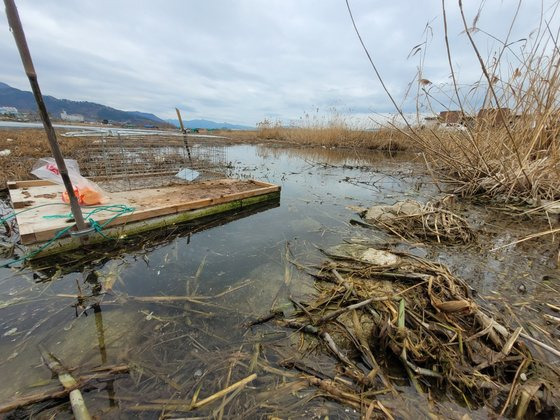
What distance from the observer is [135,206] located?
3184 millimetres

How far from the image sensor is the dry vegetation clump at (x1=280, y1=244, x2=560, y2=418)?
4.23 feet

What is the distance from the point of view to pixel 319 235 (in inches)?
133

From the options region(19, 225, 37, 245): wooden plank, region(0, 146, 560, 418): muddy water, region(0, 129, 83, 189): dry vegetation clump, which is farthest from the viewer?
region(0, 129, 83, 189): dry vegetation clump

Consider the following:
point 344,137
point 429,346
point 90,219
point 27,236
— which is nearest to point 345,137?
point 344,137

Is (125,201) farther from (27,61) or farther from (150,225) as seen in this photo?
(27,61)

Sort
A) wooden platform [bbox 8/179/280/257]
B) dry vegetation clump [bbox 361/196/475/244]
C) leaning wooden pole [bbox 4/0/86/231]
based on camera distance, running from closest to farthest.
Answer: leaning wooden pole [bbox 4/0/86/231] < wooden platform [bbox 8/179/280/257] < dry vegetation clump [bbox 361/196/475/244]

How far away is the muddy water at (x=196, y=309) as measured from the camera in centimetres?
127

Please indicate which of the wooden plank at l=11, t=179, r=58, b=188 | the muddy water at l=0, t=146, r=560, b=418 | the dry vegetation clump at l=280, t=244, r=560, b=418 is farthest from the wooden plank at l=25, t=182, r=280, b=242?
the dry vegetation clump at l=280, t=244, r=560, b=418

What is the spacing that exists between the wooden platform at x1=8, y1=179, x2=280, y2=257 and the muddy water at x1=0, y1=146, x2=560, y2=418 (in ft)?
0.66

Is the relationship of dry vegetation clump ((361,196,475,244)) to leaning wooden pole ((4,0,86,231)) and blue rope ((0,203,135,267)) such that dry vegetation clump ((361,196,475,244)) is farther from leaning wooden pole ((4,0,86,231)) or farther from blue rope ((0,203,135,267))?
leaning wooden pole ((4,0,86,231))

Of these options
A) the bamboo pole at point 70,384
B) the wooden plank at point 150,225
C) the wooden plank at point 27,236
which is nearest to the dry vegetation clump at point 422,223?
the wooden plank at point 150,225

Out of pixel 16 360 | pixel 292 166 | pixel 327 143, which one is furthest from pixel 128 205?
pixel 327 143

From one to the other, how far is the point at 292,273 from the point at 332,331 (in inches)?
32.0

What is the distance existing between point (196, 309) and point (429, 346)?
165 centimetres
